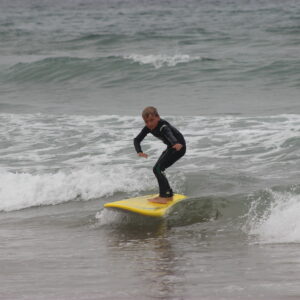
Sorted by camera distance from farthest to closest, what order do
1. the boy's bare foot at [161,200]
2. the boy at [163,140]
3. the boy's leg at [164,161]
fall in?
the boy's bare foot at [161,200] < the boy's leg at [164,161] < the boy at [163,140]

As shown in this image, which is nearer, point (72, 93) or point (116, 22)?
point (72, 93)

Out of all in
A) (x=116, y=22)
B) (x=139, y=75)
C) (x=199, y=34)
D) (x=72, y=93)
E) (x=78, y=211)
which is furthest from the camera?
(x=116, y=22)

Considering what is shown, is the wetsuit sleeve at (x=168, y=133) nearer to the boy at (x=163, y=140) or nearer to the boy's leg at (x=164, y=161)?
the boy at (x=163, y=140)

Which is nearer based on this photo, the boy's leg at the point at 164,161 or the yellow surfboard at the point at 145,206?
the yellow surfboard at the point at 145,206

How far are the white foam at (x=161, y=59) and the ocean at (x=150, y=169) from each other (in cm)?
7

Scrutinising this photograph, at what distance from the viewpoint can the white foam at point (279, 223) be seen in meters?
6.68

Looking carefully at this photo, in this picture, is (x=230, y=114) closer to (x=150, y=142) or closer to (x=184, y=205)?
(x=150, y=142)

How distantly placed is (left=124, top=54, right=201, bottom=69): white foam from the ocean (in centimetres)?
7

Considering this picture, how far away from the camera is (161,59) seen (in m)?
25.6

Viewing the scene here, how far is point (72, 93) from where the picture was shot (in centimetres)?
2192

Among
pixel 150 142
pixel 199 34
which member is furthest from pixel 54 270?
pixel 199 34

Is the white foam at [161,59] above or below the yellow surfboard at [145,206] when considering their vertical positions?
above

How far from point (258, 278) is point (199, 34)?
28.2 m

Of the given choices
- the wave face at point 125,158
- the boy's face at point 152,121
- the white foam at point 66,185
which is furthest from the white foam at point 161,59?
the boy's face at point 152,121
